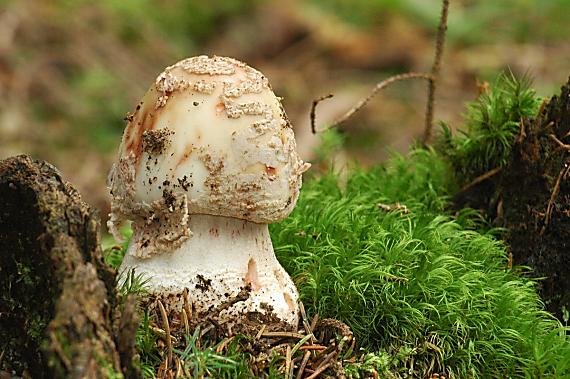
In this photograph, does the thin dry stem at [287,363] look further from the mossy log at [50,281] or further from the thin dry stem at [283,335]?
the mossy log at [50,281]

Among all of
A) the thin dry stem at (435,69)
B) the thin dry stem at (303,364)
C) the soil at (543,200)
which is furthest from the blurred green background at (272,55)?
the thin dry stem at (303,364)

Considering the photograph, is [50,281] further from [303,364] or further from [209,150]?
[303,364]

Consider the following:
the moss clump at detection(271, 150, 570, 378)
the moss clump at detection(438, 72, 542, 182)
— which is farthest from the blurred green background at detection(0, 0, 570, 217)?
the moss clump at detection(271, 150, 570, 378)

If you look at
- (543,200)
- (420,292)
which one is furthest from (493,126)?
(420,292)

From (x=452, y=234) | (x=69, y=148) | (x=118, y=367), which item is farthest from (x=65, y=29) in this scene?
(x=118, y=367)

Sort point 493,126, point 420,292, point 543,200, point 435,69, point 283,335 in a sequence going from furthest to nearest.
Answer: point 435,69
point 493,126
point 543,200
point 420,292
point 283,335

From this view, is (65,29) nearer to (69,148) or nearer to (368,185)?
(69,148)
